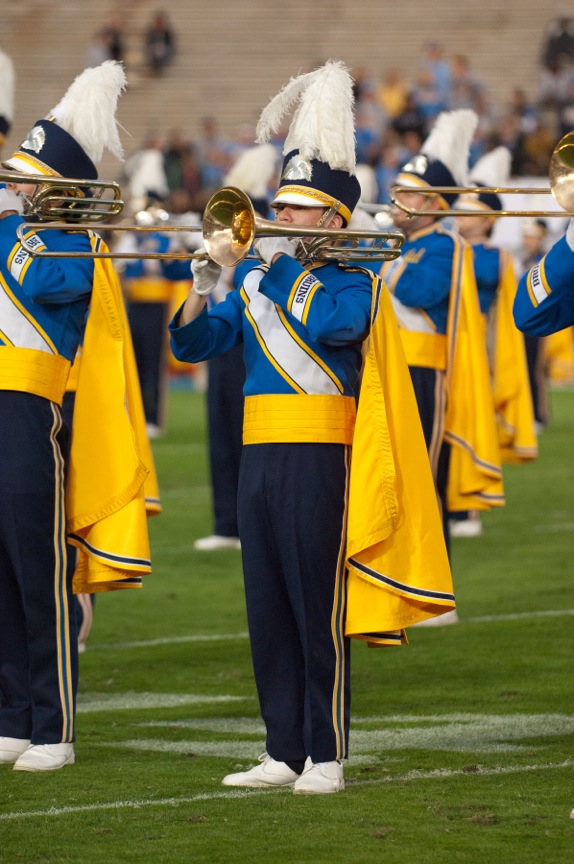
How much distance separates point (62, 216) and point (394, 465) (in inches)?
50.6

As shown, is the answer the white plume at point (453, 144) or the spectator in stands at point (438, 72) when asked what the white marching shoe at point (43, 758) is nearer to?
the white plume at point (453, 144)

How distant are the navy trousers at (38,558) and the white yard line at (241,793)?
0.58 m

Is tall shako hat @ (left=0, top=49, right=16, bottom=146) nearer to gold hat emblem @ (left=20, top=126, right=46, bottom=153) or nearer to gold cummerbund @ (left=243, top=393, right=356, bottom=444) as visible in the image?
gold hat emblem @ (left=20, top=126, right=46, bottom=153)

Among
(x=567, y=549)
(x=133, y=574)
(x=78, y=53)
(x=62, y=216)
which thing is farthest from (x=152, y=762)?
(x=78, y=53)

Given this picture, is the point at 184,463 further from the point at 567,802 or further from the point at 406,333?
the point at 567,802

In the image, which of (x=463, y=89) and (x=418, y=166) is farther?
(x=463, y=89)

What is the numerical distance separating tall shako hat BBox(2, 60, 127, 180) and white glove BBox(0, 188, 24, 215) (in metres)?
0.09

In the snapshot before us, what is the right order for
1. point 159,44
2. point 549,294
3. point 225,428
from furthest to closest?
point 159,44 → point 225,428 → point 549,294

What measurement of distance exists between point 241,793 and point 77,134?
6.69 ft

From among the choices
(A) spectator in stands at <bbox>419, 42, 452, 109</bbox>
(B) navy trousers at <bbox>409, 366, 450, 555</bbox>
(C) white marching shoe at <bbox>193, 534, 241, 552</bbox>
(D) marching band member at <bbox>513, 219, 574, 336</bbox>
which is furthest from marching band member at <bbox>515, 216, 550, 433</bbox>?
(D) marching band member at <bbox>513, 219, 574, 336</bbox>

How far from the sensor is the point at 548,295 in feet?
14.9

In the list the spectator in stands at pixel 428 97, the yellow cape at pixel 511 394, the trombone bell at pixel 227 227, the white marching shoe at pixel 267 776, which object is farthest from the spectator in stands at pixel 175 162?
the white marching shoe at pixel 267 776

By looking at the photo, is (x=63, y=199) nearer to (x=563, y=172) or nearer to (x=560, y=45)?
(x=563, y=172)

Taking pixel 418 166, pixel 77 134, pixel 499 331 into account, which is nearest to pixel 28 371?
pixel 77 134
